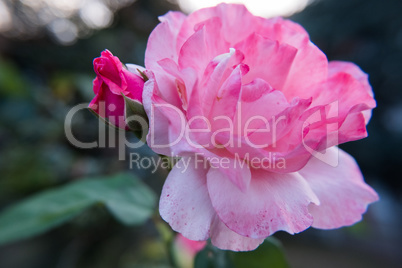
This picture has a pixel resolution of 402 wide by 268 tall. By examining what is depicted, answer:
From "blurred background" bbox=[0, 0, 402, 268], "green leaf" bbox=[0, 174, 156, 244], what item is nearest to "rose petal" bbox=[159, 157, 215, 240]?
"green leaf" bbox=[0, 174, 156, 244]

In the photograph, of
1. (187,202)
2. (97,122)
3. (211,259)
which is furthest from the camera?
(97,122)

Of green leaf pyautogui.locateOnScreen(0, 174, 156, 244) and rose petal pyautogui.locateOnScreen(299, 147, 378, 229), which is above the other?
rose petal pyautogui.locateOnScreen(299, 147, 378, 229)

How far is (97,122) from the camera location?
1.27 meters

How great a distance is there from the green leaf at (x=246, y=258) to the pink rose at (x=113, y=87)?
0.69ft

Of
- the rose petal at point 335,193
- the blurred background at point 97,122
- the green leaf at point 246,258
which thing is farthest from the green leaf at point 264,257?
the blurred background at point 97,122

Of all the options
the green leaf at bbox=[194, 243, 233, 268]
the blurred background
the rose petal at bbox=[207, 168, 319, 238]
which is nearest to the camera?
the rose petal at bbox=[207, 168, 319, 238]

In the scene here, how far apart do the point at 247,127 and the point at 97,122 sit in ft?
3.62

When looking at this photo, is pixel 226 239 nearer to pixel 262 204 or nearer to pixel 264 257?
pixel 262 204

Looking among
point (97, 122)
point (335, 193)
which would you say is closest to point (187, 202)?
point (335, 193)

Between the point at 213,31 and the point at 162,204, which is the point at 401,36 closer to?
the point at 213,31

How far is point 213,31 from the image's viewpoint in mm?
301

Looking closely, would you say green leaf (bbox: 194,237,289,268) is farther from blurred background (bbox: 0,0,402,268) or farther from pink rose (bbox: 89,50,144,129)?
blurred background (bbox: 0,0,402,268)

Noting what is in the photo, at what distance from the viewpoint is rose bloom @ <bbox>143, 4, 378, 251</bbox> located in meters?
0.25

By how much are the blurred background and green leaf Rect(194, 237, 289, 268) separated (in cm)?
57
